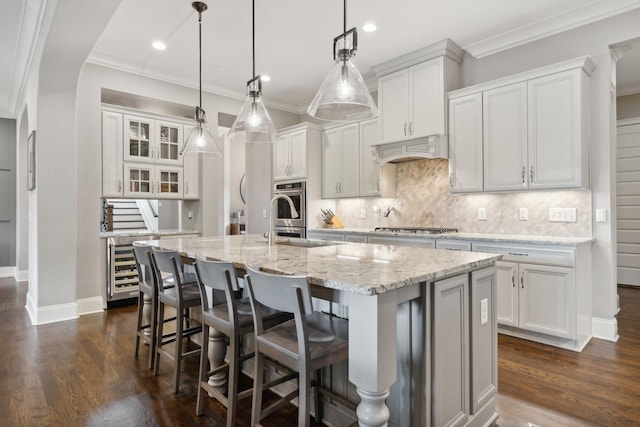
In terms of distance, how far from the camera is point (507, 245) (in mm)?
3270

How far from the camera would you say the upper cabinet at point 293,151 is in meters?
5.30

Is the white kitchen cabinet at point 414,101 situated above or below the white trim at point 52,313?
above

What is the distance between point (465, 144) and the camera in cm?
385

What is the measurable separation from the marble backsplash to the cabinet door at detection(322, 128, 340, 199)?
0.35m

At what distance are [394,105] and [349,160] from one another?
101 centimetres

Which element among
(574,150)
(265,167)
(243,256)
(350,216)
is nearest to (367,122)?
(350,216)

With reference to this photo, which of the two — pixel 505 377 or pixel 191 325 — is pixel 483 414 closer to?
pixel 505 377

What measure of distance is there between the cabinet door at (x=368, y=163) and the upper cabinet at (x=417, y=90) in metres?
0.31

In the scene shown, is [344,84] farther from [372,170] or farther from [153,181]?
[153,181]

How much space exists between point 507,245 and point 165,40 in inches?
160

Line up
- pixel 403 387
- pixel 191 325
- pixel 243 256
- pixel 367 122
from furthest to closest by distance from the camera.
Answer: pixel 367 122 < pixel 191 325 < pixel 243 256 < pixel 403 387

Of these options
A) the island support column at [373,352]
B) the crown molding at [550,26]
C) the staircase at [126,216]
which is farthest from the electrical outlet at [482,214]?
the staircase at [126,216]

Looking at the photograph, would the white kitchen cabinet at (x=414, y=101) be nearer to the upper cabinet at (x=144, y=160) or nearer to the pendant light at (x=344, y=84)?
the pendant light at (x=344, y=84)

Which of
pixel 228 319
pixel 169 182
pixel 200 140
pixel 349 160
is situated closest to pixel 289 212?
pixel 349 160
